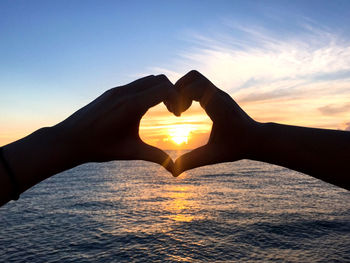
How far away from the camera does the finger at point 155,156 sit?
90.7 inches

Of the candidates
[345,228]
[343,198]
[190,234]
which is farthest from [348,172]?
[343,198]

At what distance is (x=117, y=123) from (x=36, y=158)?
0.66m

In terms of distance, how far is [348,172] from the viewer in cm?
179

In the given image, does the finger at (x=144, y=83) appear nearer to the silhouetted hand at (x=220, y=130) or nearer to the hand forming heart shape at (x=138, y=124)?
the hand forming heart shape at (x=138, y=124)

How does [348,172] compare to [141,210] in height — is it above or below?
above

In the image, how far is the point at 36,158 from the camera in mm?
1832

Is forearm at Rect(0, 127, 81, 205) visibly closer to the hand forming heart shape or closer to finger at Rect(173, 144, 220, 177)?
the hand forming heart shape

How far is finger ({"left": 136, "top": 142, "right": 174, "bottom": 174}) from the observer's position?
2.30 meters

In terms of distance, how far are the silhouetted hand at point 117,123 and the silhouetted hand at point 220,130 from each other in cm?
21

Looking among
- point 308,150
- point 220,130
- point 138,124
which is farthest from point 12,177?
point 308,150

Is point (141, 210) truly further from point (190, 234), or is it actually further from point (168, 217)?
point (190, 234)

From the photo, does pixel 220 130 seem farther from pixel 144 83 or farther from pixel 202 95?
pixel 144 83

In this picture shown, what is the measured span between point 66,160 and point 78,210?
4016 cm

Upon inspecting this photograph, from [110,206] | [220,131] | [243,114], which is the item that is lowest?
[110,206]
